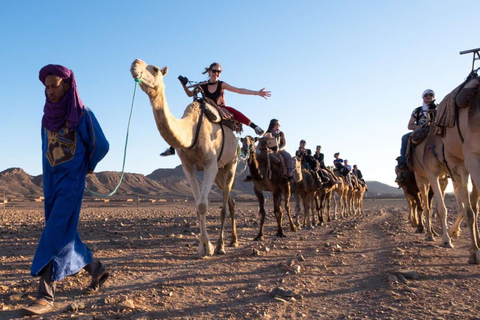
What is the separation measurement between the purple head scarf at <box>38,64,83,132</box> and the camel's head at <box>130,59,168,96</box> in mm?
828

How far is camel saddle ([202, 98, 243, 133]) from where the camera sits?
7211 millimetres

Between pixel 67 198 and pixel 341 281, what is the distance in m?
3.16

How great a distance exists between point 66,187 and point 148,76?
5.92 ft

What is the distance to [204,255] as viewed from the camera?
6777mm

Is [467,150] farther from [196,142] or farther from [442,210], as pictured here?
[196,142]

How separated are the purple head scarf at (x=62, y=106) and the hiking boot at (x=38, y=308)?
5.65 ft

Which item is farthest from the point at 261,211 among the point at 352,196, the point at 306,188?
the point at 352,196

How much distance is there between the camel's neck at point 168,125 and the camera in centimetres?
549

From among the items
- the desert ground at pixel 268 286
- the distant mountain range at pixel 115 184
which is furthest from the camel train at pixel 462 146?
the distant mountain range at pixel 115 184

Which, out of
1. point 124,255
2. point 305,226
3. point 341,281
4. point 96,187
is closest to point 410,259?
point 341,281

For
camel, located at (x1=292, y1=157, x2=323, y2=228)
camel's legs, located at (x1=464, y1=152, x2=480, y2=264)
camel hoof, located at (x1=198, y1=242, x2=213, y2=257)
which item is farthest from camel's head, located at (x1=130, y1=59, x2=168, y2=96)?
camel, located at (x1=292, y1=157, x2=323, y2=228)

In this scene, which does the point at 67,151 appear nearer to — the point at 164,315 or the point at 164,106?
the point at 164,106

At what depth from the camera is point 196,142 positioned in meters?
6.65

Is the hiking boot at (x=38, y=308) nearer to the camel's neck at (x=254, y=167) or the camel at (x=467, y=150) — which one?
the camel at (x=467, y=150)
